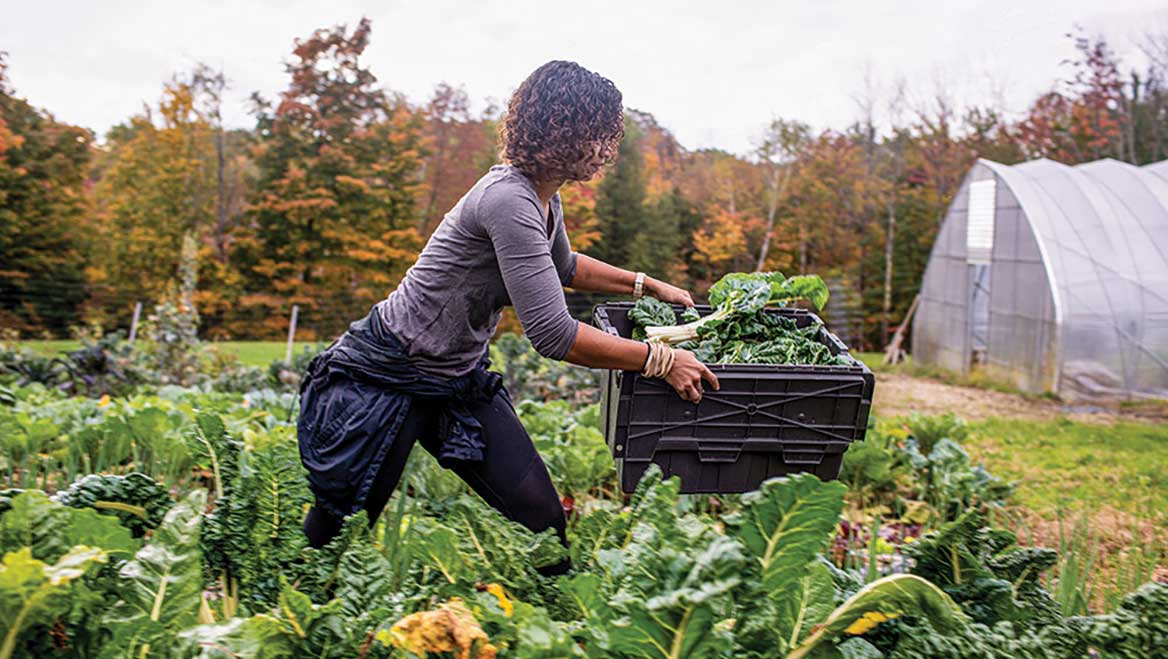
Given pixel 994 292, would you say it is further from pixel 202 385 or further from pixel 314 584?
pixel 314 584

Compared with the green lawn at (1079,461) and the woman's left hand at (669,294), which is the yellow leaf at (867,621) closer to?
the woman's left hand at (669,294)

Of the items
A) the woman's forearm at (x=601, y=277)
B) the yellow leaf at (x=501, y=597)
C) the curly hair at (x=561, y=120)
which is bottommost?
the yellow leaf at (x=501, y=597)

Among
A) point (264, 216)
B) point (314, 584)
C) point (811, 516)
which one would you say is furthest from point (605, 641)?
point (264, 216)

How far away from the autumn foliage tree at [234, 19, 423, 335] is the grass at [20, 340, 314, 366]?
3.07 feet

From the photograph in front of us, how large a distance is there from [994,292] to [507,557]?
10947mm

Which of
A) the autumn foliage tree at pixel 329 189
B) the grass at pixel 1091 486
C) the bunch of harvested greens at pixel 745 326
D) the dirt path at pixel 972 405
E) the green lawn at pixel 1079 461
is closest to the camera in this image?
the bunch of harvested greens at pixel 745 326

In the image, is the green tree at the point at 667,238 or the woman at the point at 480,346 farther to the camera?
the green tree at the point at 667,238

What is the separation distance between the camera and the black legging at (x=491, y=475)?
2.28 meters

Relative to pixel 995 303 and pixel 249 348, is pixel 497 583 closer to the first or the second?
pixel 995 303

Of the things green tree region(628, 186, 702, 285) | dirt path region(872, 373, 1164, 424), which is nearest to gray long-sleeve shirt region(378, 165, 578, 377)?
dirt path region(872, 373, 1164, 424)

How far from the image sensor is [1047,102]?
62.8ft

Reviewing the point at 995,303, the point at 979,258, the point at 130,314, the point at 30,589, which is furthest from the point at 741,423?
the point at 130,314

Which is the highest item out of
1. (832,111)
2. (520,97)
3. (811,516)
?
(832,111)

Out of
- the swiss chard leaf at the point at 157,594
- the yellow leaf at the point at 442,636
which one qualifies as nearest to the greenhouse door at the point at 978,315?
the yellow leaf at the point at 442,636
